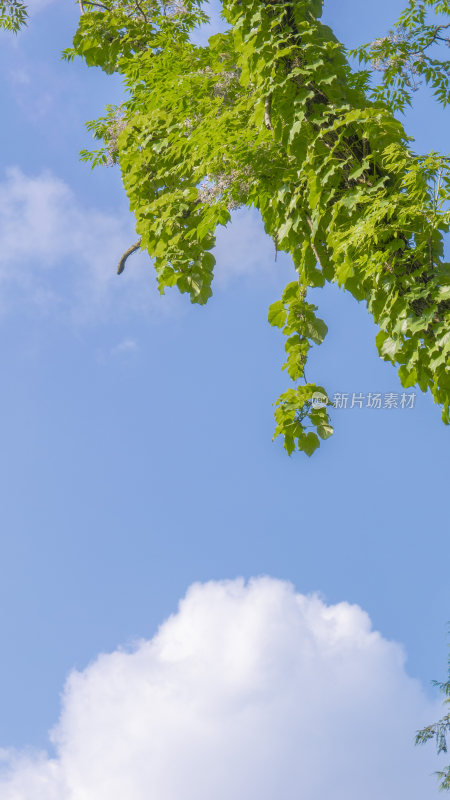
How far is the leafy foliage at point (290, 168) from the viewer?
493 centimetres

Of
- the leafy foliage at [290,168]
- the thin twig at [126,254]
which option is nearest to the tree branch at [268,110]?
the leafy foliage at [290,168]

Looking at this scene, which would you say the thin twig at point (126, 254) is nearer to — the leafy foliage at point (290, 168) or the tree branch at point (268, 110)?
the leafy foliage at point (290, 168)

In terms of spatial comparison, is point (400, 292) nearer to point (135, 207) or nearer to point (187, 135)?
point (187, 135)

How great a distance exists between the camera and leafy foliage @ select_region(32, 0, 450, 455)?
4926 mm

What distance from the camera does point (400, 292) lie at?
498 centimetres

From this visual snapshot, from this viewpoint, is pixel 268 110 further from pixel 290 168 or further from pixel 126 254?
pixel 126 254

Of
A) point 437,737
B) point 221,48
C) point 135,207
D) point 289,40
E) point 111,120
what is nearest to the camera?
point 289,40

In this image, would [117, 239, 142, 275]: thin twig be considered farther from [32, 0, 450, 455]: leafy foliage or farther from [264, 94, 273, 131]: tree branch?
[264, 94, 273, 131]: tree branch

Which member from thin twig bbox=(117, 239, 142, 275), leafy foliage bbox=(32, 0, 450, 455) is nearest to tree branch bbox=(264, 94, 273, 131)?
leafy foliage bbox=(32, 0, 450, 455)

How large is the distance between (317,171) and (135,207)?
3.64 m

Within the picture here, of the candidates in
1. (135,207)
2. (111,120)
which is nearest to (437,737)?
(135,207)

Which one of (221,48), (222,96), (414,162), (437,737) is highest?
(221,48)

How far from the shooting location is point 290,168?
633 cm

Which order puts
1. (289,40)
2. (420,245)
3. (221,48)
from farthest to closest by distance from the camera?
(221,48)
(289,40)
(420,245)
